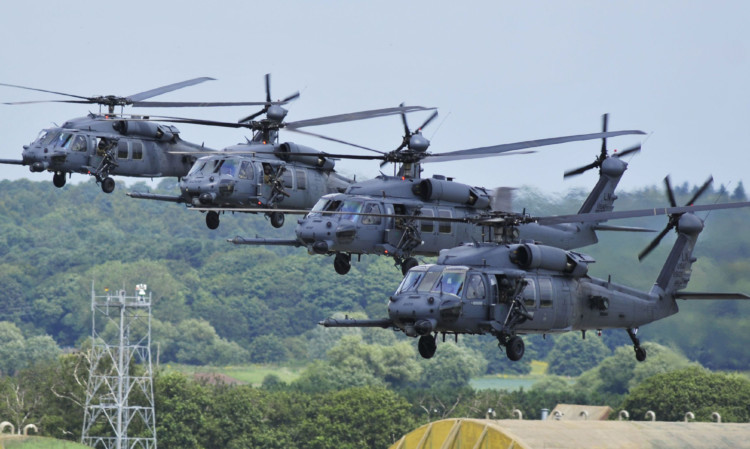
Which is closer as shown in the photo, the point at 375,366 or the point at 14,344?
the point at 375,366

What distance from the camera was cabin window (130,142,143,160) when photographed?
48469mm

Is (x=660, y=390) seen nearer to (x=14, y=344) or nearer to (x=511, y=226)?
(x=511, y=226)

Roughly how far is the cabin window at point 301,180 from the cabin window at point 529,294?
10356mm

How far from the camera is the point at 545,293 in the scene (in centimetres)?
4106

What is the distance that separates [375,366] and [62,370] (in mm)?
45750

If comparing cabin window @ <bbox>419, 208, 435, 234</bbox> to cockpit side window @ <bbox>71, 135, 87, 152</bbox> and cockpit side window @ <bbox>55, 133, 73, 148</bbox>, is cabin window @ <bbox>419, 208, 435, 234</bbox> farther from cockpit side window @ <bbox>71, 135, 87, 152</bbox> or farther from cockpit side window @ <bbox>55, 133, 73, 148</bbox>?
cockpit side window @ <bbox>55, 133, 73, 148</bbox>

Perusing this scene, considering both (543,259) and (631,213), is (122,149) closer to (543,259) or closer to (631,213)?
(543,259)

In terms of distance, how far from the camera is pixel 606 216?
3884 cm

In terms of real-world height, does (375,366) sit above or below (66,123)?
below

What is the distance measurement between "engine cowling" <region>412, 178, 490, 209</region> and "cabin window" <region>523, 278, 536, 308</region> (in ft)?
22.5

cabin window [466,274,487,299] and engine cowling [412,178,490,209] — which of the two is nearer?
cabin window [466,274,487,299]

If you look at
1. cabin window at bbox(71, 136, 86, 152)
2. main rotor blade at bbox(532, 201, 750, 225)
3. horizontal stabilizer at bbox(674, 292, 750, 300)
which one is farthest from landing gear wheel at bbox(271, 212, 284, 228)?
horizontal stabilizer at bbox(674, 292, 750, 300)

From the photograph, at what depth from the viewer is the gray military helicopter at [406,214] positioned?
44.8m

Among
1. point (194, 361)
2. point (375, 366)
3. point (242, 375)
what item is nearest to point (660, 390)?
point (375, 366)
